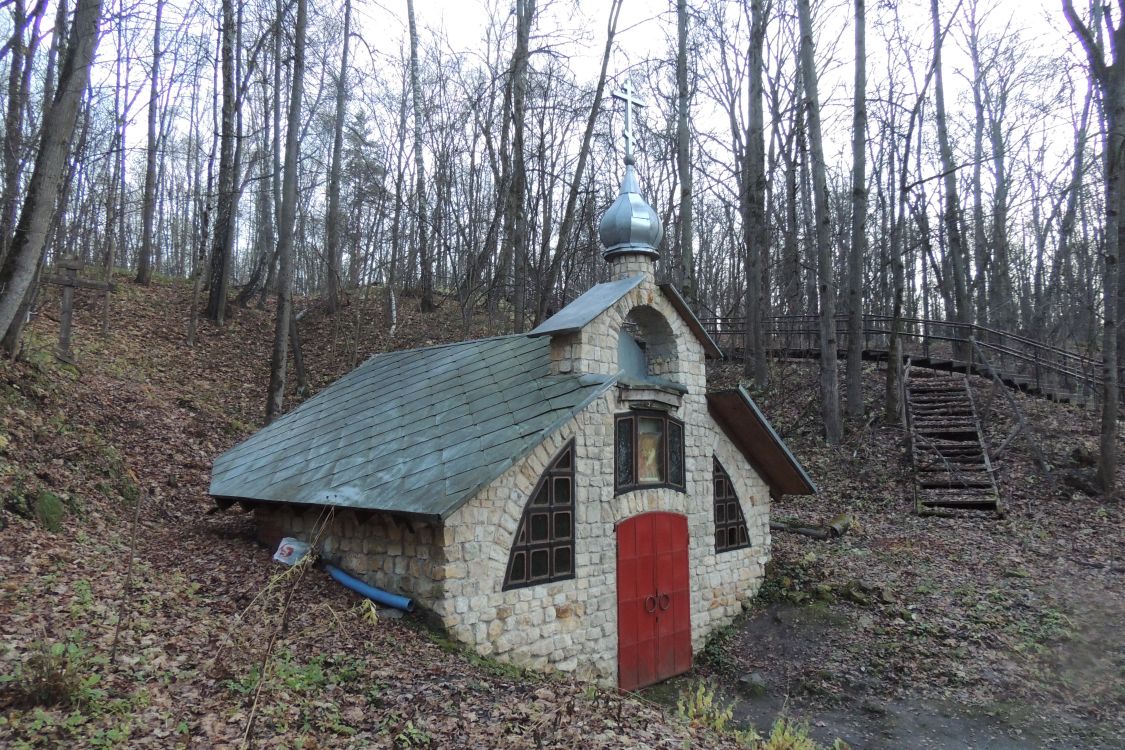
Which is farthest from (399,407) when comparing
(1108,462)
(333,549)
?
(1108,462)

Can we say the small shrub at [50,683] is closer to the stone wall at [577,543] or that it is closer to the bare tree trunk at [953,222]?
the stone wall at [577,543]

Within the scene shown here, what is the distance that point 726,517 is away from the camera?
1075 centimetres

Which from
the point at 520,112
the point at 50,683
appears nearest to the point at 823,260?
the point at 520,112

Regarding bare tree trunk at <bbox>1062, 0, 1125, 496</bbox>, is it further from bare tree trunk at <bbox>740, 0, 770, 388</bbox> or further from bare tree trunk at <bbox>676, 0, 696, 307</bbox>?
bare tree trunk at <bbox>676, 0, 696, 307</bbox>

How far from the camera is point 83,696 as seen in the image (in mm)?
4543

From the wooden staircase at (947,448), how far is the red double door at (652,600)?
242 inches

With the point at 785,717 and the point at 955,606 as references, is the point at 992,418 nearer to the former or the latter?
the point at 955,606

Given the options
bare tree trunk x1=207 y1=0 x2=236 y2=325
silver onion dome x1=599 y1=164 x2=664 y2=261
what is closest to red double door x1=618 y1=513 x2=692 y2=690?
silver onion dome x1=599 y1=164 x2=664 y2=261

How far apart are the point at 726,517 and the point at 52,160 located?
407 inches

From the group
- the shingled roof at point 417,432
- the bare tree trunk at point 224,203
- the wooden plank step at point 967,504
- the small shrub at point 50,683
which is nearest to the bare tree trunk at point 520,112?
the shingled roof at point 417,432

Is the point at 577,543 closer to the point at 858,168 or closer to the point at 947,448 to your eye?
the point at 947,448

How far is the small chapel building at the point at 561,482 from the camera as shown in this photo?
7.48 metres

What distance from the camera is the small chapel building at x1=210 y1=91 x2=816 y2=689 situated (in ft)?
24.5

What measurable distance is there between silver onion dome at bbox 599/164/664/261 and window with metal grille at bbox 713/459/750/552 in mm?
3514
